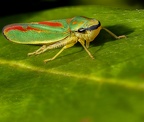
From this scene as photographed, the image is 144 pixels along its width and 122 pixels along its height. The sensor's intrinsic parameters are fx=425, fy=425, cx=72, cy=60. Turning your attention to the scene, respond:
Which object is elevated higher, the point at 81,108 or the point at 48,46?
the point at 81,108

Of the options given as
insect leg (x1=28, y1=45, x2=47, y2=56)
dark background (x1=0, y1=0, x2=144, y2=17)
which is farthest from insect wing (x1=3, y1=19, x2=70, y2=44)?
dark background (x1=0, y1=0, x2=144, y2=17)

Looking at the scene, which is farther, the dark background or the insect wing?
the dark background

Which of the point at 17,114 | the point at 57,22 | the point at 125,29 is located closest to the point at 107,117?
the point at 17,114

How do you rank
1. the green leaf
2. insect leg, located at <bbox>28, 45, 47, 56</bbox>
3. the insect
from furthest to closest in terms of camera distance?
the insect < insect leg, located at <bbox>28, 45, 47, 56</bbox> < the green leaf

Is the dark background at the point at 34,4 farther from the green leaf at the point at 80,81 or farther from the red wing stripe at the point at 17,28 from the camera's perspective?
the green leaf at the point at 80,81

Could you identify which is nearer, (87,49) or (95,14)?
(87,49)

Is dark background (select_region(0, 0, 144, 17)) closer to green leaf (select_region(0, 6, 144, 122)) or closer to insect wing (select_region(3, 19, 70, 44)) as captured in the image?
insect wing (select_region(3, 19, 70, 44))

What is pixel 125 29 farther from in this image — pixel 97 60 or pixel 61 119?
pixel 61 119
